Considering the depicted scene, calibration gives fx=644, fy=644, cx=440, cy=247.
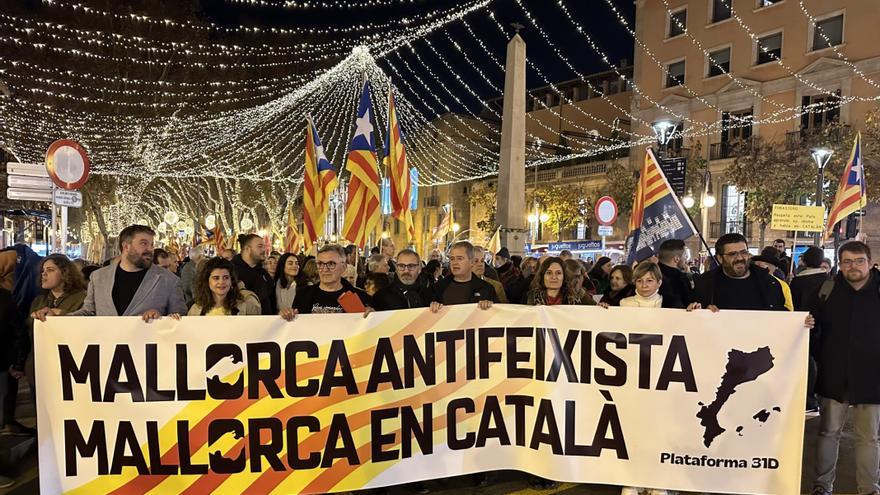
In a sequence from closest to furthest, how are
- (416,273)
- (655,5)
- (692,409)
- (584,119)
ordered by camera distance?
(692,409) → (416,273) → (655,5) → (584,119)

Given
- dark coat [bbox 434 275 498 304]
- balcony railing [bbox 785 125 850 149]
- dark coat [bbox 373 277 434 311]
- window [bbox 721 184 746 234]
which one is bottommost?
dark coat [bbox 373 277 434 311]

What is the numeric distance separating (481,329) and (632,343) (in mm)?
1022

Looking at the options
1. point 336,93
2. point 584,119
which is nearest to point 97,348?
point 336,93

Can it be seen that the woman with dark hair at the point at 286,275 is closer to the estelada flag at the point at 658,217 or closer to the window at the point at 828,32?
the estelada flag at the point at 658,217

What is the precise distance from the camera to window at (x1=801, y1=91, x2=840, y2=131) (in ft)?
82.8

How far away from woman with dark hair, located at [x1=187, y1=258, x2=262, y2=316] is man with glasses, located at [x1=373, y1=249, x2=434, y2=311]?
3.26ft

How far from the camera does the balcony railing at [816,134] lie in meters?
21.6

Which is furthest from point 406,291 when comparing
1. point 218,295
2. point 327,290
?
point 218,295

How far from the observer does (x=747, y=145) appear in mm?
26453

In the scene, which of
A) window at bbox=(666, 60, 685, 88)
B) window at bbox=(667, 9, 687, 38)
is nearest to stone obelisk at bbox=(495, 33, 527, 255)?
window at bbox=(666, 60, 685, 88)

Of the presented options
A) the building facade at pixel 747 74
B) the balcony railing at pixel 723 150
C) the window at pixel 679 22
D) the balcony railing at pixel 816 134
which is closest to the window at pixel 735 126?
the building facade at pixel 747 74

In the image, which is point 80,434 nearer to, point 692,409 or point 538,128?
point 692,409

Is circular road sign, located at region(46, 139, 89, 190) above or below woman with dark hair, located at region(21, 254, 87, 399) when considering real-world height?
above

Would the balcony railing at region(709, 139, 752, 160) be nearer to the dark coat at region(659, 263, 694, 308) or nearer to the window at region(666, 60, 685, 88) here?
the window at region(666, 60, 685, 88)
